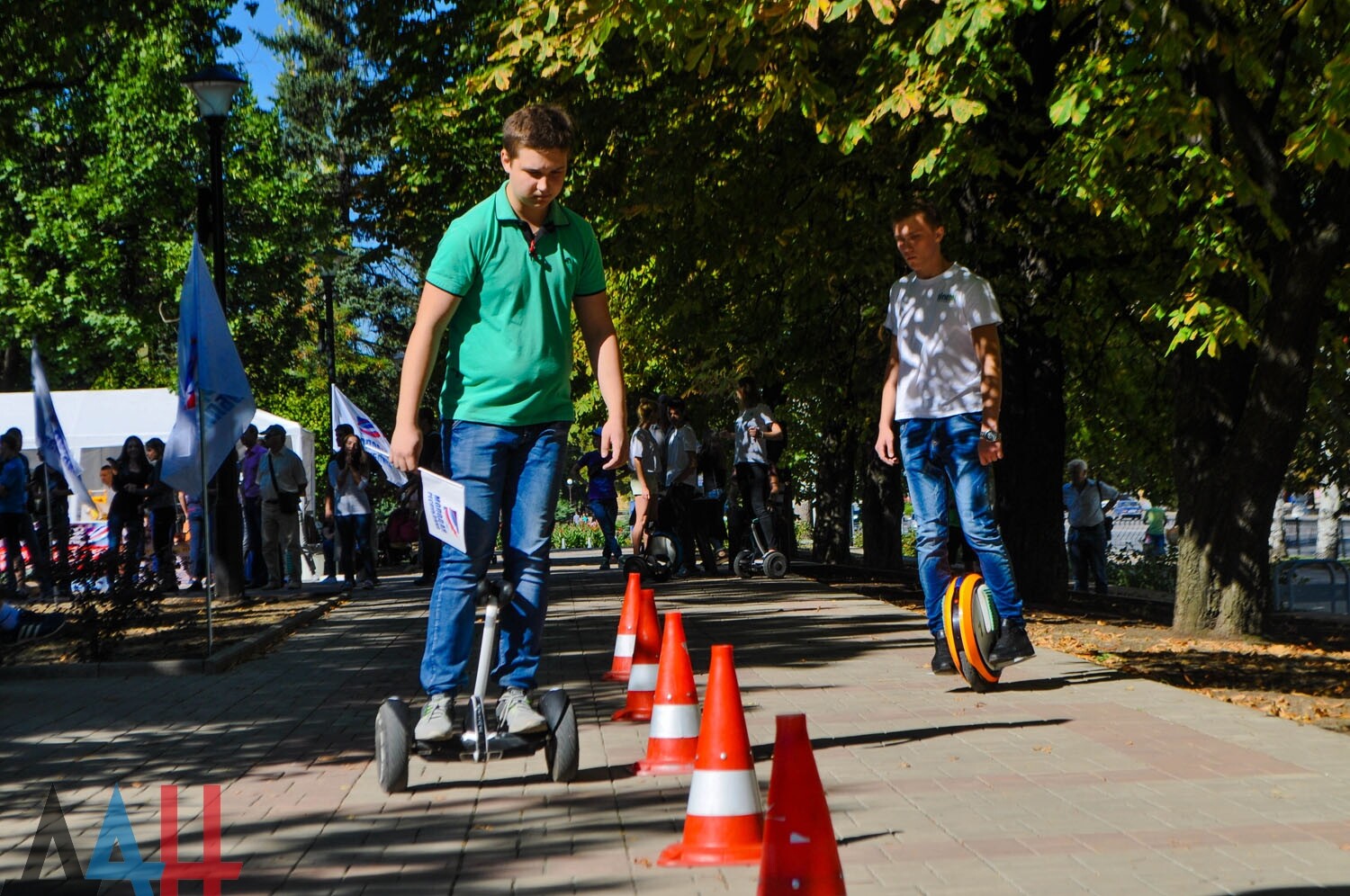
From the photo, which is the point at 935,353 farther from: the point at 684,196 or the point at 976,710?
the point at 684,196

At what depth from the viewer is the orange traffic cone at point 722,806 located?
13.7 feet

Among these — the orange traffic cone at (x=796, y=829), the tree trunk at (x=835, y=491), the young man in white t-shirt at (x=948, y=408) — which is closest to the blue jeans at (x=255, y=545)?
the tree trunk at (x=835, y=491)

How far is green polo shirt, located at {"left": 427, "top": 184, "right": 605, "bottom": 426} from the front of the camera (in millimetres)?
5426

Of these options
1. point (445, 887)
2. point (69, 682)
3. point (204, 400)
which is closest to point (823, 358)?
point (204, 400)

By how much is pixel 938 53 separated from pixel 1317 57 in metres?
4.01

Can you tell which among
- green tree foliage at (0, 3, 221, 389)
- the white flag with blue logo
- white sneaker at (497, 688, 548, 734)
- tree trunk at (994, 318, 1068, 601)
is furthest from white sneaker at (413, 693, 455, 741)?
green tree foliage at (0, 3, 221, 389)

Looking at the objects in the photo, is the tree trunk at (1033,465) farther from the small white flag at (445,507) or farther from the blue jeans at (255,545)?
the small white flag at (445,507)

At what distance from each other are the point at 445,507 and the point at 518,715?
728mm

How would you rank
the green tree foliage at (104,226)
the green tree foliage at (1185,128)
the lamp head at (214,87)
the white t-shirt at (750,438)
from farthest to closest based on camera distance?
the green tree foliage at (104,226) → the white t-shirt at (750,438) → the lamp head at (214,87) → the green tree foliage at (1185,128)

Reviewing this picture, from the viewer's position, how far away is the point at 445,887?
13.6ft

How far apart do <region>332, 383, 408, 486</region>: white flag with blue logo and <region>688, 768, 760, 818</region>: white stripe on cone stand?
14.9 metres

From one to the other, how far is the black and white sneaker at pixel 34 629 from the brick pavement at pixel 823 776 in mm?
2064

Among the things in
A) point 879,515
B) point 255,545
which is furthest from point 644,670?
point 879,515

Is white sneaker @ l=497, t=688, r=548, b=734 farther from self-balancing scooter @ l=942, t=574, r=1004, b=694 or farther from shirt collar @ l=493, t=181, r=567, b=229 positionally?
self-balancing scooter @ l=942, t=574, r=1004, b=694
